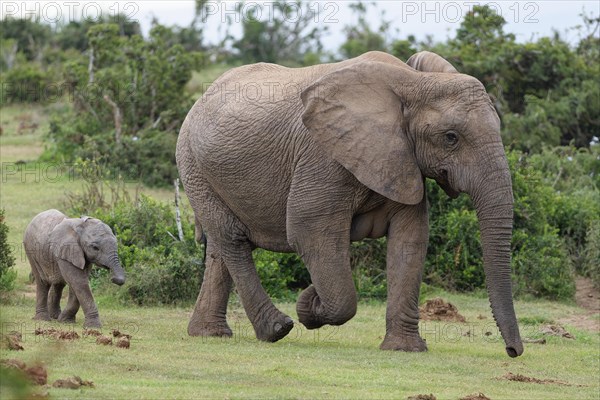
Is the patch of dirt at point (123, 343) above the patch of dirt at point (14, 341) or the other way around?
the other way around

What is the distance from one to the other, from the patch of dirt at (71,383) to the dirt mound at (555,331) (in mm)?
6453

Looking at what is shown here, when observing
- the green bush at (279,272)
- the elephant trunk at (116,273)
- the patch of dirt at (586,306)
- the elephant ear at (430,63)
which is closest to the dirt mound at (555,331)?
the patch of dirt at (586,306)

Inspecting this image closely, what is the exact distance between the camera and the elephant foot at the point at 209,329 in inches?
468

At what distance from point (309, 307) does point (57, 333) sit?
2.14m

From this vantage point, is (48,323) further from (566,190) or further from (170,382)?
(566,190)

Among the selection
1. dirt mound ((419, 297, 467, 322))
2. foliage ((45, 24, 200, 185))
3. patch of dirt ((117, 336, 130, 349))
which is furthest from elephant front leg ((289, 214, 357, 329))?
foliage ((45, 24, 200, 185))

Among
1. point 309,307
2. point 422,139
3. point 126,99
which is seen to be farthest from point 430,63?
point 126,99

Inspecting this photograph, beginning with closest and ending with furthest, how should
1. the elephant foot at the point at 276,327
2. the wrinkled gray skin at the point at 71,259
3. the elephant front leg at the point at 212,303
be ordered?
the elephant foot at the point at 276,327 < the wrinkled gray skin at the point at 71,259 < the elephant front leg at the point at 212,303

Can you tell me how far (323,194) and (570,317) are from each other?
5.88 m

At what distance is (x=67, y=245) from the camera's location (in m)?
11.9

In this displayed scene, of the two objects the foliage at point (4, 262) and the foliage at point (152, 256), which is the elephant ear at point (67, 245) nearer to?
the foliage at point (4, 262)

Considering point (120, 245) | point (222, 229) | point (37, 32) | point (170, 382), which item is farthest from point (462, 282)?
point (37, 32)

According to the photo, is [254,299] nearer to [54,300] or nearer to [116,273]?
[116,273]

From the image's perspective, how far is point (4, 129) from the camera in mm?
28203
